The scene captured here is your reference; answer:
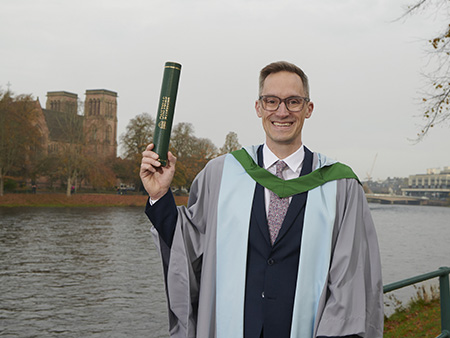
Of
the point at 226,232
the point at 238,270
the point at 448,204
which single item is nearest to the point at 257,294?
the point at 238,270

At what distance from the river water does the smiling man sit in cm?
986

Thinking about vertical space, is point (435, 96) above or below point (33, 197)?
above

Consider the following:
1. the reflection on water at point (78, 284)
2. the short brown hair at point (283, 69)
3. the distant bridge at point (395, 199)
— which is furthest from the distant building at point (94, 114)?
the short brown hair at point (283, 69)

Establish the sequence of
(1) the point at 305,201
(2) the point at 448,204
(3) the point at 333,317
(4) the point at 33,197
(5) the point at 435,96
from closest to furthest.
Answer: (3) the point at 333,317
(1) the point at 305,201
(5) the point at 435,96
(4) the point at 33,197
(2) the point at 448,204

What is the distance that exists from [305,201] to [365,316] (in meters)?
0.63

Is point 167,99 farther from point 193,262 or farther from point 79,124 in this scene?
point 79,124

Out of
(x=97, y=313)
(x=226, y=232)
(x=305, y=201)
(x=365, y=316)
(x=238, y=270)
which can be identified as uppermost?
(x=305, y=201)

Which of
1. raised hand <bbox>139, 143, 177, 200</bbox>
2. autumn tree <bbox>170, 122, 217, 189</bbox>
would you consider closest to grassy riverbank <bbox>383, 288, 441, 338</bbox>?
raised hand <bbox>139, 143, 177, 200</bbox>

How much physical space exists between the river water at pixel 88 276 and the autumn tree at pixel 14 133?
1445 centimetres

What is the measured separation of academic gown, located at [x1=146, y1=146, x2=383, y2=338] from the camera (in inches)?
102

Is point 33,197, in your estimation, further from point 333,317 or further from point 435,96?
point 333,317

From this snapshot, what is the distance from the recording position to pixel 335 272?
263 centimetres

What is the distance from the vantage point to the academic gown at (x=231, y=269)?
2.60m

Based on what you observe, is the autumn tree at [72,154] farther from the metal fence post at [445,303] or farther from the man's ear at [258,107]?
the man's ear at [258,107]
